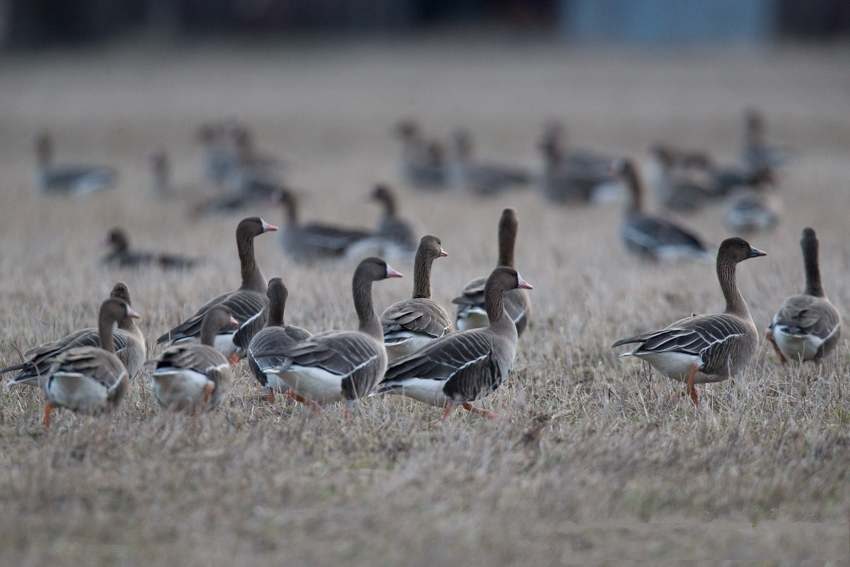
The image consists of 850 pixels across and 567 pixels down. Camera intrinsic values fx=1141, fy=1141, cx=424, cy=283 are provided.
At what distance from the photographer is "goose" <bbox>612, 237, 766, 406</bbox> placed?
779 cm

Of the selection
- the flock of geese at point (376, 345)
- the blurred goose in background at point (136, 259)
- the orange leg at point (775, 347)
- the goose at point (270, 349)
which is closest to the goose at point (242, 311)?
the flock of geese at point (376, 345)

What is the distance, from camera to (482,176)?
2114cm

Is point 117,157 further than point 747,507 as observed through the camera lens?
Yes

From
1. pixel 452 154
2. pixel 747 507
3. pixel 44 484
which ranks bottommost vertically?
pixel 747 507

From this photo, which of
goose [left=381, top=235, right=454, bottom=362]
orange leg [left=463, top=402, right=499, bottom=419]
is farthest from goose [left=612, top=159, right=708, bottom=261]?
orange leg [left=463, top=402, right=499, bottom=419]

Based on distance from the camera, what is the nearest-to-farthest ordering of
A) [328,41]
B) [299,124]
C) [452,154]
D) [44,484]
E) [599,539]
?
[599,539], [44,484], [452,154], [299,124], [328,41]

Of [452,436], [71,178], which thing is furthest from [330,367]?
[71,178]

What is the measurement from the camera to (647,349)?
7785 millimetres

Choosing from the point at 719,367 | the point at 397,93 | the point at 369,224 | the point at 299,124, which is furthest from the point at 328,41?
the point at 719,367

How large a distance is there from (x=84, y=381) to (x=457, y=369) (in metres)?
2.32

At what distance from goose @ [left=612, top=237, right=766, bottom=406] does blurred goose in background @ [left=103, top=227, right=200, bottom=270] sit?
6.71 meters

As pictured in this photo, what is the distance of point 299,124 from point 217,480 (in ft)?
83.4

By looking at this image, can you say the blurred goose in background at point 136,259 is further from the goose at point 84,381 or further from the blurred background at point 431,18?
the blurred background at point 431,18

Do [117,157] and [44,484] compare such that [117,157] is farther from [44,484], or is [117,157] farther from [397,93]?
[44,484]
